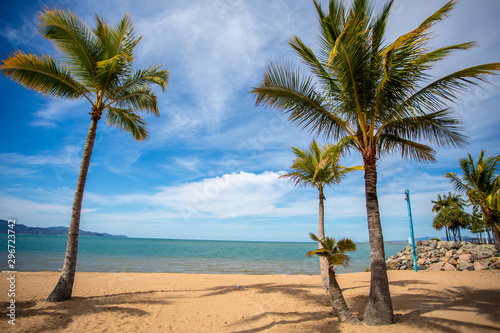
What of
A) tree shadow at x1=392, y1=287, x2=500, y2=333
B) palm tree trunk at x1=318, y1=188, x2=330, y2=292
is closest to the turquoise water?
palm tree trunk at x1=318, y1=188, x2=330, y2=292

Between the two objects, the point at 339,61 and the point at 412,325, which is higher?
the point at 339,61

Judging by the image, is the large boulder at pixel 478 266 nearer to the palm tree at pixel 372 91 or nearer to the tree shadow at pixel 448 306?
the tree shadow at pixel 448 306

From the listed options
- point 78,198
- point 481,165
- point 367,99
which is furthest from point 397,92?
point 481,165

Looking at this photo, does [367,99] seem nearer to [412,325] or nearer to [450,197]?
[412,325]

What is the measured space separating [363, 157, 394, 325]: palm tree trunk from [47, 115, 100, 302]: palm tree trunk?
8223 mm

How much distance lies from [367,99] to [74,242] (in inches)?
386

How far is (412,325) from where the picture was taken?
5.28 m

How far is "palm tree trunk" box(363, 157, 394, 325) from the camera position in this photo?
5.38 metres

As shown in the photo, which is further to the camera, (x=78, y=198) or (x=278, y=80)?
(x=78, y=198)

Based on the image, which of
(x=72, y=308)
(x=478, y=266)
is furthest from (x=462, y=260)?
(x=72, y=308)

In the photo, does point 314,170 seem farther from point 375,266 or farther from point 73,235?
point 73,235

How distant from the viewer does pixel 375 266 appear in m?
5.64

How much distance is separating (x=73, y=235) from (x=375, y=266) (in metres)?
8.81

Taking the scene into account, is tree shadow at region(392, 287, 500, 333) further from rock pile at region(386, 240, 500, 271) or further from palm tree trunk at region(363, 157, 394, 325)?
rock pile at region(386, 240, 500, 271)
